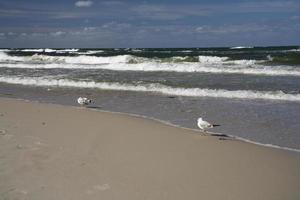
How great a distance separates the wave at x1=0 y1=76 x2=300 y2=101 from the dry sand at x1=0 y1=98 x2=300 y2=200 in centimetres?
542

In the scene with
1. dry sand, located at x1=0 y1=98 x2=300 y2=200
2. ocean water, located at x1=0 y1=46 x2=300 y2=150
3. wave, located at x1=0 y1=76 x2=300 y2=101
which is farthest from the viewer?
wave, located at x1=0 y1=76 x2=300 y2=101

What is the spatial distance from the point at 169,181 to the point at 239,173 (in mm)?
1068

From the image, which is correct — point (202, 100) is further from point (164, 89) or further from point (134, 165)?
point (134, 165)

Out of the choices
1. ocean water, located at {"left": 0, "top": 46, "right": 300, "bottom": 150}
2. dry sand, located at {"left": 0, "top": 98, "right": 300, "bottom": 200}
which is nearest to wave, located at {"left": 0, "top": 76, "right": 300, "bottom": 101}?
ocean water, located at {"left": 0, "top": 46, "right": 300, "bottom": 150}

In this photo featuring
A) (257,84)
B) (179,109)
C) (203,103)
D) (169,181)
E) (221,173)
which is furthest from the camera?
(257,84)

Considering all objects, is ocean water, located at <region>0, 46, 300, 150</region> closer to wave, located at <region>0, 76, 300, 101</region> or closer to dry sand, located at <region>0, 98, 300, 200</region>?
wave, located at <region>0, 76, 300, 101</region>

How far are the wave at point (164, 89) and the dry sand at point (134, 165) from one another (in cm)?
542

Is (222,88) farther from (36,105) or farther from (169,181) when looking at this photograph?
(169,181)

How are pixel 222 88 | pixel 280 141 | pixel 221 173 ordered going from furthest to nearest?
pixel 222 88 → pixel 280 141 → pixel 221 173

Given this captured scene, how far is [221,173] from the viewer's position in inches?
231

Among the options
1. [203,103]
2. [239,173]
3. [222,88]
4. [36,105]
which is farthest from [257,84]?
[239,173]

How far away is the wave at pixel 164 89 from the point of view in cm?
1362

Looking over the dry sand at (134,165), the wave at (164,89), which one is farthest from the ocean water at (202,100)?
the dry sand at (134,165)

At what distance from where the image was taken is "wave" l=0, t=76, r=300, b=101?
44.7 feet
